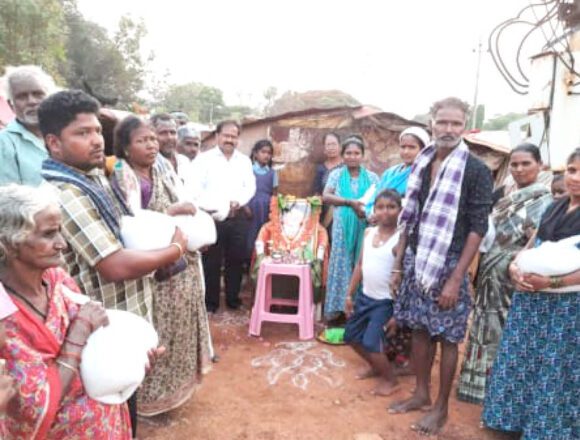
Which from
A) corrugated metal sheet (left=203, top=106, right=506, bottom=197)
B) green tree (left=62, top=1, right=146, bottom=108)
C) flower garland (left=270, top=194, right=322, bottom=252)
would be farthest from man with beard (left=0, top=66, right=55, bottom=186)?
green tree (left=62, top=1, right=146, bottom=108)

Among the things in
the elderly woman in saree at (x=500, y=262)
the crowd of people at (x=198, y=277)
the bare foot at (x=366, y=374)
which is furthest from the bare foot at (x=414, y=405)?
the bare foot at (x=366, y=374)

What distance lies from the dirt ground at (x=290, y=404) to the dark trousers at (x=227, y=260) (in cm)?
89

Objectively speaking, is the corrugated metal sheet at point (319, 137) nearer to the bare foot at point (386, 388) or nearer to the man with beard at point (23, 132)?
the bare foot at point (386, 388)

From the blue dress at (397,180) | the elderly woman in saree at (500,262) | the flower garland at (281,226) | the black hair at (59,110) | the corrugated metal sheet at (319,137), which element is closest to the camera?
the black hair at (59,110)

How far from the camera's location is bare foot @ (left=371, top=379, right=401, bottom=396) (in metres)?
3.52

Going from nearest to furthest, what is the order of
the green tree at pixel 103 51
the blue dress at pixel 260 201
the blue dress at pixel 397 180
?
the blue dress at pixel 397 180 → the blue dress at pixel 260 201 → the green tree at pixel 103 51

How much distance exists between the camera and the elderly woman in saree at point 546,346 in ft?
8.38

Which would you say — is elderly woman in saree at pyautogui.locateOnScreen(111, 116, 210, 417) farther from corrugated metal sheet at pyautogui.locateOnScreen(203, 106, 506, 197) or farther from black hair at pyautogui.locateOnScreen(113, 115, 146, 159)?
corrugated metal sheet at pyautogui.locateOnScreen(203, 106, 506, 197)

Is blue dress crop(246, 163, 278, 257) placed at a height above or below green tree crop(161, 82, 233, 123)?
below

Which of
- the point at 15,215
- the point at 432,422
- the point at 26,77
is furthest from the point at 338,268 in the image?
the point at 15,215

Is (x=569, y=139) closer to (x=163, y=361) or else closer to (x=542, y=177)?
(x=542, y=177)

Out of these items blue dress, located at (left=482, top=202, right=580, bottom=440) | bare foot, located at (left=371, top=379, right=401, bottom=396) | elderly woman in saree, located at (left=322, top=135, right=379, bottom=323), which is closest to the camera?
blue dress, located at (left=482, top=202, right=580, bottom=440)

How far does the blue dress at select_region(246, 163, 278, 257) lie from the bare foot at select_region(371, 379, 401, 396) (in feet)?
8.03

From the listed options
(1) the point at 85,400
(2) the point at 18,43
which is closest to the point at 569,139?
(1) the point at 85,400
